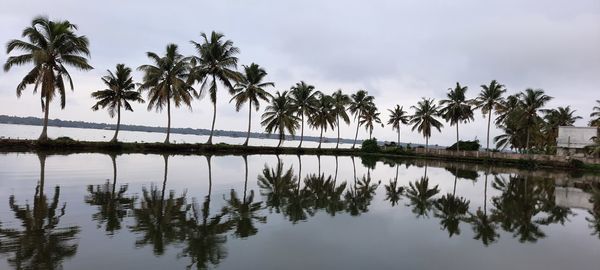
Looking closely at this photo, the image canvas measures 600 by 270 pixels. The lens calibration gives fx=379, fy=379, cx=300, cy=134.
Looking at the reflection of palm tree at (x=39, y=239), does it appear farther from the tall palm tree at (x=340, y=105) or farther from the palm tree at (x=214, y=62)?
the tall palm tree at (x=340, y=105)

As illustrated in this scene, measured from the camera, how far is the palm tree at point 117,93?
36.5 metres

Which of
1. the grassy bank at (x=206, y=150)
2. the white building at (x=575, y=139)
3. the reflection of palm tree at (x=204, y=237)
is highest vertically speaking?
the white building at (x=575, y=139)

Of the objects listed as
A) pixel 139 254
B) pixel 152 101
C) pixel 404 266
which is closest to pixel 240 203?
pixel 139 254

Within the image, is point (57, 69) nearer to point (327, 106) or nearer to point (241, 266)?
point (241, 266)

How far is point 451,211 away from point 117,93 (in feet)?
110

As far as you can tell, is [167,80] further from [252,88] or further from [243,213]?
[243,213]

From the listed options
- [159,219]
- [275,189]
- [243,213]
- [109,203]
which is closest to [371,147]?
[275,189]

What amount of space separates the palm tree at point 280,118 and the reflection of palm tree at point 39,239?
131 feet

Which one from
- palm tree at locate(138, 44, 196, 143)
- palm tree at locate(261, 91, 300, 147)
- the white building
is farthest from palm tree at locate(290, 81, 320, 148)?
the white building

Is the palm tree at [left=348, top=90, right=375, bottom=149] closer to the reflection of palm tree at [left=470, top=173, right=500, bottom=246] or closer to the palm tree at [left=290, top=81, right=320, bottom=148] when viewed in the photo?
the palm tree at [left=290, top=81, right=320, bottom=148]

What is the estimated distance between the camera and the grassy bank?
28434mm

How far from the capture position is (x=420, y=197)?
1716 cm

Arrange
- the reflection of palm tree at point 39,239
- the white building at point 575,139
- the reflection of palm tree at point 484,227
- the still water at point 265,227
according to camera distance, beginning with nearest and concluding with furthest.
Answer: the reflection of palm tree at point 39,239 → the still water at point 265,227 → the reflection of palm tree at point 484,227 → the white building at point 575,139

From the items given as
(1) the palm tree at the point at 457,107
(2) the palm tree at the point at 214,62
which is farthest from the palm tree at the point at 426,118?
(2) the palm tree at the point at 214,62
